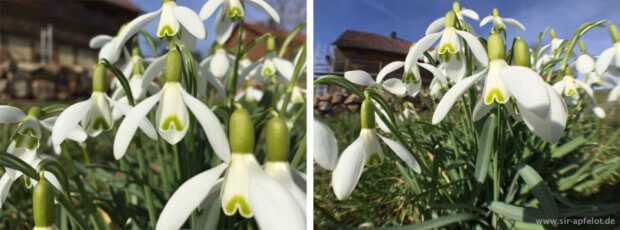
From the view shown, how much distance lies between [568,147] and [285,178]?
2.03 ft

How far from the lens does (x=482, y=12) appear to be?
83 cm

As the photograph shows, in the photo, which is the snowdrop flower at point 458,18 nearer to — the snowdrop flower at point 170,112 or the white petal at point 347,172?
the white petal at point 347,172

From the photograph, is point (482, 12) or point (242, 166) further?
point (482, 12)

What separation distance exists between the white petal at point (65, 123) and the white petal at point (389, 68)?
454 mm

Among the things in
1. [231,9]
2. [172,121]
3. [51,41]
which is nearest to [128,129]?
[172,121]

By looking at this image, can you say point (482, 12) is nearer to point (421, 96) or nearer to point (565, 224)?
point (421, 96)

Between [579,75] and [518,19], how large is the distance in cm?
18

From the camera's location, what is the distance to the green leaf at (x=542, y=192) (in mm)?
665

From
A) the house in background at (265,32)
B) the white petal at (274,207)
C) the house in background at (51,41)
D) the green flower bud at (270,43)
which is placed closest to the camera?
the white petal at (274,207)

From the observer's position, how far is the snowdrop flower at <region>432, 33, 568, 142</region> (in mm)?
481

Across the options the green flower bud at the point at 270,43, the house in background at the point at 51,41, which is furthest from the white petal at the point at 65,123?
the house in background at the point at 51,41

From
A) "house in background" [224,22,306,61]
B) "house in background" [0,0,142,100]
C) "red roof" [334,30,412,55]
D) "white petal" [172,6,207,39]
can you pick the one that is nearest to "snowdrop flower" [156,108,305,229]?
"white petal" [172,6,207,39]

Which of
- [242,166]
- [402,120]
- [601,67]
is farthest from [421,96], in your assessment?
[242,166]

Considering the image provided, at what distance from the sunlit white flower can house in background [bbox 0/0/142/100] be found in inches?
172
